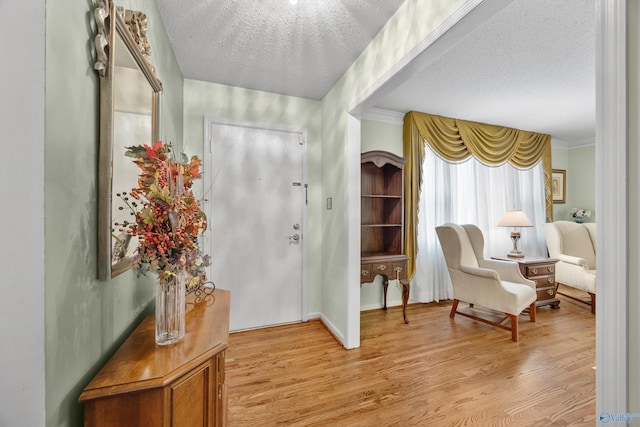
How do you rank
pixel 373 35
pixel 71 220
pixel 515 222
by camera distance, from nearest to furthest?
pixel 71 220, pixel 373 35, pixel 515 222

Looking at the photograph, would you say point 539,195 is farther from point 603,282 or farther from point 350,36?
point 603,282

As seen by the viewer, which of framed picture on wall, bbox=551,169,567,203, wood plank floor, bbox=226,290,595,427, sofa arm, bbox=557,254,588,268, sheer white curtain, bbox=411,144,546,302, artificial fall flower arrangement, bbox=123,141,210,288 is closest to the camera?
artificial fall flower arrangement, bbox=123,141,210,288

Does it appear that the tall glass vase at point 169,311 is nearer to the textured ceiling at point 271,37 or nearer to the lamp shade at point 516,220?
the textured ceiling at point 271,37

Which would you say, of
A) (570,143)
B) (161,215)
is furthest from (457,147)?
(161,215)

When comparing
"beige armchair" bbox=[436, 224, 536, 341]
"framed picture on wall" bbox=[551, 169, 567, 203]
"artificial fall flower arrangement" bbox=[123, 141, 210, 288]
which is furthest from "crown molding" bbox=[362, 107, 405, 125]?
"framed picture on wall" bbox=[551, 169, 567, 203]

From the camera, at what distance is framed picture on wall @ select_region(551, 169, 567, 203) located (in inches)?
180

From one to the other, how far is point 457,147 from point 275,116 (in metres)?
2.47

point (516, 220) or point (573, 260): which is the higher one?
point (516, 220)

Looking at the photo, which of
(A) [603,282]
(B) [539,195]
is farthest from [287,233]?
(B) [539,195]

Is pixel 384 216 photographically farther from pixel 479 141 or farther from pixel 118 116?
pixel 118 116

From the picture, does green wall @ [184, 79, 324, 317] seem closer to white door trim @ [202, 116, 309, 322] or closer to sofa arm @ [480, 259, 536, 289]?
white door trim @ [202, 116, 309, 322]

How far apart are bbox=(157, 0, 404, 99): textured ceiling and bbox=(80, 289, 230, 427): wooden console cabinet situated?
1.89m

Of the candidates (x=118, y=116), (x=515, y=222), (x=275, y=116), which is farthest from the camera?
(x=515, y=222)
